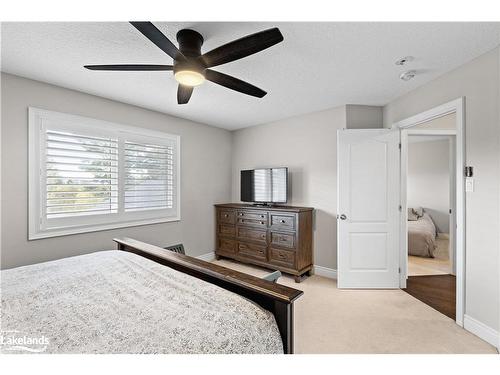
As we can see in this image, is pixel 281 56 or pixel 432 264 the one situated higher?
pixel 281 56

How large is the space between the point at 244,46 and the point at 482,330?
291 centimetres

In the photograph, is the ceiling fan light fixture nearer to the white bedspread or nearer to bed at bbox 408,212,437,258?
the white bedspread

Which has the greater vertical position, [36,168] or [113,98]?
[113,98]

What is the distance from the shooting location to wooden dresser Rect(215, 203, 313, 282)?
3184 mm

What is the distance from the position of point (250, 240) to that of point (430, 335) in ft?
7.61

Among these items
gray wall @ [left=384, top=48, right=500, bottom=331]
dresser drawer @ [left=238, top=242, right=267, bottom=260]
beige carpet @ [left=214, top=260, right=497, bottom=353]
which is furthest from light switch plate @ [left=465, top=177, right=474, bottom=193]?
dresser drawer @ [left=238, top=242, right=267, bottom=260]

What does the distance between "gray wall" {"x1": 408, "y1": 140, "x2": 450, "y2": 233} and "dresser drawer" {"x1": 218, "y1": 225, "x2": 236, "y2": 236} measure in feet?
15.7

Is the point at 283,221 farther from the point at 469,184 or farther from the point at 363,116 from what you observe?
the point at 469,184

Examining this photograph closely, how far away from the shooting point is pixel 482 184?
1.94m

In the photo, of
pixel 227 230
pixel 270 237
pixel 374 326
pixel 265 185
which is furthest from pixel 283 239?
pixel 374 326

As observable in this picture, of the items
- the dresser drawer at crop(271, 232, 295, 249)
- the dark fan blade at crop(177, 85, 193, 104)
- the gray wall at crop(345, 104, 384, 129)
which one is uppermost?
the gray wall at crop(345, 104, 384, 129)

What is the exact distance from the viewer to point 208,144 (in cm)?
416
